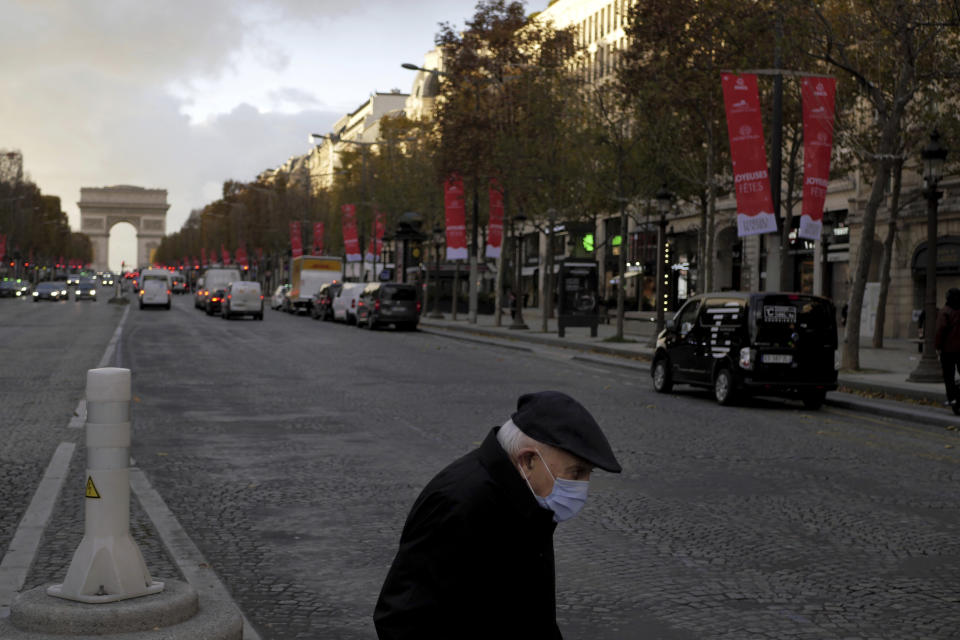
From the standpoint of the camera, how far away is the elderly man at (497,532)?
268cm

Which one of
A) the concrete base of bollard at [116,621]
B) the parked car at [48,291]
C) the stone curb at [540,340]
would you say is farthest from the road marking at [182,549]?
the parked car at [48,291]

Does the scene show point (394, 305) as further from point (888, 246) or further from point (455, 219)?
point (888, 246)

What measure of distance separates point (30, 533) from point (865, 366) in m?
20.8

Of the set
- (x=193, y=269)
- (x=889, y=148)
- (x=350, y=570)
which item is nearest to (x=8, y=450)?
(x=350, y=570)

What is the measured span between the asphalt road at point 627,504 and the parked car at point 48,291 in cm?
7279

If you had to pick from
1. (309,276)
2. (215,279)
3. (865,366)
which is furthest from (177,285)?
(865,366)

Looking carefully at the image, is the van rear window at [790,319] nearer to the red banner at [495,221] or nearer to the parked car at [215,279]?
the red banner at [495,221]

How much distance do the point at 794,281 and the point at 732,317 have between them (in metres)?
30.5

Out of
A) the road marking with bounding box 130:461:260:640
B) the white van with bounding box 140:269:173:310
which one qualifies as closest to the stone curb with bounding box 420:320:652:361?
the white van with bounding box 140:269:173:310

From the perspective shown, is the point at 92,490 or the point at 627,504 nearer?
the point at 92,490

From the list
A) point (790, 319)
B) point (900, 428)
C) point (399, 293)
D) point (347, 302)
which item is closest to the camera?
point (900, 428)

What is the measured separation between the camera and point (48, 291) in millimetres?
89062

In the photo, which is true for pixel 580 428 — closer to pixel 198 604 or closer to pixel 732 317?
pixel 198 604

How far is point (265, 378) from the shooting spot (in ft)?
68.7
